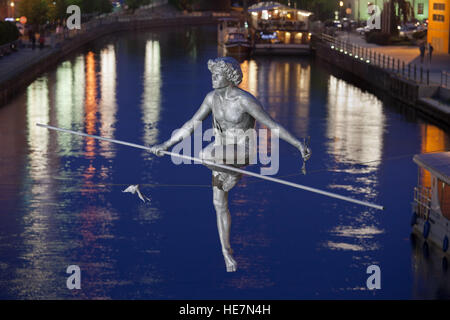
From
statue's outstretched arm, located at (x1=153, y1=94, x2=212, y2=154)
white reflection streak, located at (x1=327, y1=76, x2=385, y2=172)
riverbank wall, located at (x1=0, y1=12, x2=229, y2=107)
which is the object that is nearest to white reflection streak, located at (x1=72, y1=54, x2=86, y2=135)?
riverbank wall, located at (x1=0, y1=12, x2=229, y2=107)

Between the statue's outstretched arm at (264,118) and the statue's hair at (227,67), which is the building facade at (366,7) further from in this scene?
the statue's outstretched arm at (264,118)

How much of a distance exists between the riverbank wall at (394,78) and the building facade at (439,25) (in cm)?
514

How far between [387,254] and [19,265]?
9.38 metres

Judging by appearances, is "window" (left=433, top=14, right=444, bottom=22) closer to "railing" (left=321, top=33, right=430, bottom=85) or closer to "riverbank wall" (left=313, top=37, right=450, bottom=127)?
"railing" (left=321, top=33, right=430, bottom=85)

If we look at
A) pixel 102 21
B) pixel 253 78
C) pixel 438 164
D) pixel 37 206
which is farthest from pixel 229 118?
pixel 102 21

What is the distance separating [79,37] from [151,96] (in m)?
46.4

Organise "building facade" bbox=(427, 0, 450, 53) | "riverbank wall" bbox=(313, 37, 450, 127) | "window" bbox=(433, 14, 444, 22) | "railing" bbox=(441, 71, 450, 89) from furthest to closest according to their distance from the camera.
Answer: "window" bbox=(433, 14, 444, 22) → "building facade" bbox=(427, 0, 450, 53) → "railing" bbox=(441, 71, 450, 89) → "riverbank wall" bbox=(313, 37, 450, 127)

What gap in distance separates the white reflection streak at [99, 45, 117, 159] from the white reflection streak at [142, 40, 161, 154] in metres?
1.60

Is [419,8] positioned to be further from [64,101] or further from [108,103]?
[64,101]

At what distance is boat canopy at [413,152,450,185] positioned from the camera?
23172 mm

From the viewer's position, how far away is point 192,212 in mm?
30484

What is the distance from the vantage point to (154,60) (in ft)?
286

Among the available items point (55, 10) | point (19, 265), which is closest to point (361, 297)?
point (19, 265)
